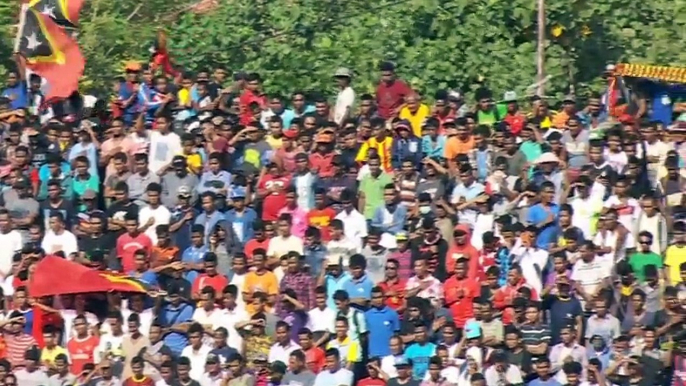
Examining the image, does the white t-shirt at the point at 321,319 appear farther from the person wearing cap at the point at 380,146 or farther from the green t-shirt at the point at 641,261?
the green t-shirt at the point at 641,261

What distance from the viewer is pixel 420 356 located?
21.7 meters

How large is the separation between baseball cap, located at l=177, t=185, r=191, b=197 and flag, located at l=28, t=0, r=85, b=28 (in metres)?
3.93

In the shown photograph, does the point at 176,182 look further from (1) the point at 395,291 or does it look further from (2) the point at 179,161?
(1) the point at 395,291

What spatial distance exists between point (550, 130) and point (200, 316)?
179 inches

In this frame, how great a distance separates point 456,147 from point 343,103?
1974 mm

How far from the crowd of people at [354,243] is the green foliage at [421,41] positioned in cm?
262

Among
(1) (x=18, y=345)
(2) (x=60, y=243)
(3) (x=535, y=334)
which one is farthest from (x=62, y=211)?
(3) (x=535, y=334)

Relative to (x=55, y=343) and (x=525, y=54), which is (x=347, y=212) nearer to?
(x=55, y=343)

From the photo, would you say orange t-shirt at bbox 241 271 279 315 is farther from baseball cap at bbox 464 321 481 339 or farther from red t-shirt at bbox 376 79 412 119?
red t-shirt at bbox 376 79 412 119

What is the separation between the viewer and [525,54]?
2900 cm

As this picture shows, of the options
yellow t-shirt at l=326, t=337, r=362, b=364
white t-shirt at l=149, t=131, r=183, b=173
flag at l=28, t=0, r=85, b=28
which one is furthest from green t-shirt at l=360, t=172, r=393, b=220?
flag at l=28, t=0, r=85, b=28

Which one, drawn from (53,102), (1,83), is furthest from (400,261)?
(1,83)

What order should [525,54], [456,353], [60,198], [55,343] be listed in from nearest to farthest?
[456,353] < [55,343] < [60,198] < [525,54]

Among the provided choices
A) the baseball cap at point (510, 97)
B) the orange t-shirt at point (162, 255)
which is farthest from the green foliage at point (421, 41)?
the orange t-shirt at point (162, 255)
